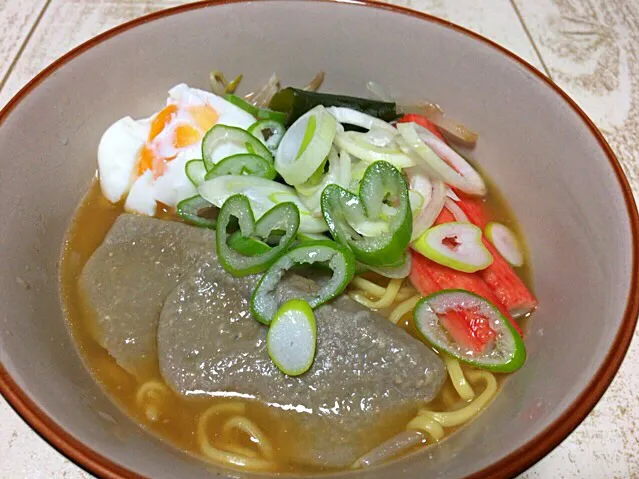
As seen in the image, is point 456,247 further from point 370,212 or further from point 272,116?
point 272,116

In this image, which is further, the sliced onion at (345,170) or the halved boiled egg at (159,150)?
the halved boiled egg at (159,150)

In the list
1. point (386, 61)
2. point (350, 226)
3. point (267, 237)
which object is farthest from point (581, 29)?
point (267, 237)

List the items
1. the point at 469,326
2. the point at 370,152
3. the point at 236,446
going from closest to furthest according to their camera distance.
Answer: the point at 236,446
the point at 469,326
the point at 370,152

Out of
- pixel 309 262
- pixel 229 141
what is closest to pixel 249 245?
pixel 309 262

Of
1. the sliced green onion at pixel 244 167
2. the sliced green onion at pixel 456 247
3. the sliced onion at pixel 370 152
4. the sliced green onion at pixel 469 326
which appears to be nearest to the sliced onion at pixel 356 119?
the sliced onion at pixel 370 152

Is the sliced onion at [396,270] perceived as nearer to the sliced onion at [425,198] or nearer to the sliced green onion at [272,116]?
the sliced onion at [425,198]

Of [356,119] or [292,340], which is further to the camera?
[356,119]
